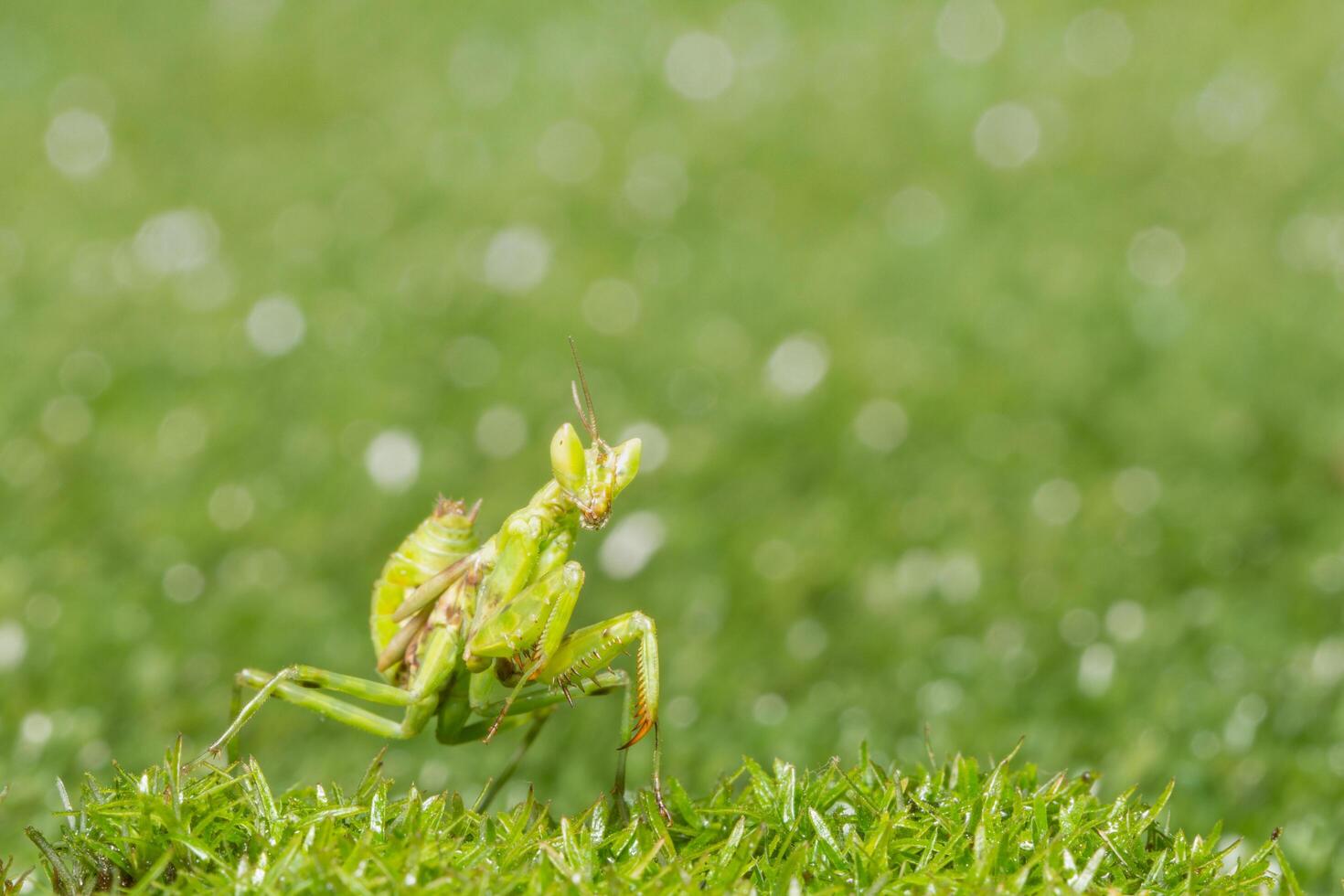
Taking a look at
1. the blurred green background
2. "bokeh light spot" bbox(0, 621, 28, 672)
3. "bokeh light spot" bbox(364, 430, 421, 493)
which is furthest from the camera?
"bokeh light spot" bbox(364, 430, 421, 493)

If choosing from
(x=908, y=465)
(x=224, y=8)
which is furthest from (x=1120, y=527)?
(x=224, y=8)

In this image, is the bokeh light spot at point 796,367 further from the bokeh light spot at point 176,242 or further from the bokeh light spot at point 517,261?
the bokeh light spot at point 176,242

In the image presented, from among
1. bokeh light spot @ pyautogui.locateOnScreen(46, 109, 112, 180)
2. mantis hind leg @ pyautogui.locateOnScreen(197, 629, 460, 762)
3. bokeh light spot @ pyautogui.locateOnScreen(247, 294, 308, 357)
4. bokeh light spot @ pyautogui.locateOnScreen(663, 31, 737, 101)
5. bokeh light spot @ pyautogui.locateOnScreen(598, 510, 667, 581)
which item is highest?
bokeh light spot @ pyautogui.locateOnScreen(46, 109, 112, 180)

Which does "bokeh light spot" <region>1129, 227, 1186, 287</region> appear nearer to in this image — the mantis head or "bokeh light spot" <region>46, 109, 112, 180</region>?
the mantis head

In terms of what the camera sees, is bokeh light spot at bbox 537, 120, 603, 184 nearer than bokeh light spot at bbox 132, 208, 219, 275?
No

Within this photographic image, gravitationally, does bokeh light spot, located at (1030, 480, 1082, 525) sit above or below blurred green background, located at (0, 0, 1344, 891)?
below

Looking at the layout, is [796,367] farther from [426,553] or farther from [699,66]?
[426,553]

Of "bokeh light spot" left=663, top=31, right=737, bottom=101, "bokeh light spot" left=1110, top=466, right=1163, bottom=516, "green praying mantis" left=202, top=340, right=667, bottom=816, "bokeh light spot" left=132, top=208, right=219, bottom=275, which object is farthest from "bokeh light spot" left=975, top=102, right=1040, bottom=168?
"green praying mantis" left=202, top=340, right=667, bottom=816

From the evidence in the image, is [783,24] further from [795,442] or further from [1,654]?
Answer: [1,654]
